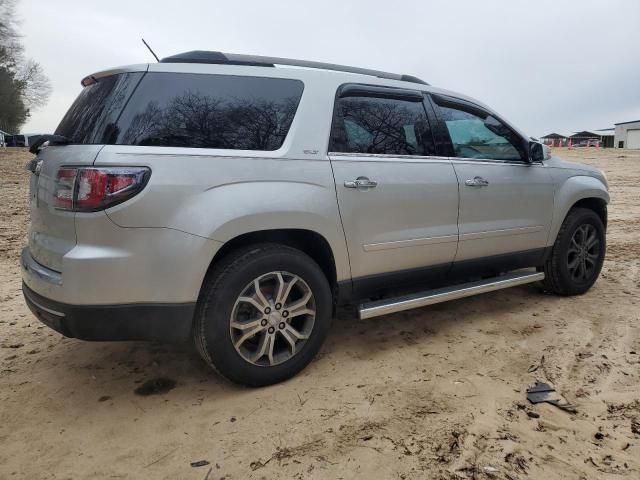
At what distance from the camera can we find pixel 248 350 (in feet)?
9.25

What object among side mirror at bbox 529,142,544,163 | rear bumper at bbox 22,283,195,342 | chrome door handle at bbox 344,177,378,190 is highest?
side mirror at bbox 529,142,544,163

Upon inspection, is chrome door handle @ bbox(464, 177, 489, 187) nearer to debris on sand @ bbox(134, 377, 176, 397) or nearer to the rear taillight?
the rear taillight

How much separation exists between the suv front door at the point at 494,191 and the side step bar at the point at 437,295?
132 millimetres

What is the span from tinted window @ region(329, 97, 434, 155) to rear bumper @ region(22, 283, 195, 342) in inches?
53.7

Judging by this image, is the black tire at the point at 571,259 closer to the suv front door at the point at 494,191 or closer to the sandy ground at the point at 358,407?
the suv front door at the point at 494,191

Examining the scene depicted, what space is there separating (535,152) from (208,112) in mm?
2822

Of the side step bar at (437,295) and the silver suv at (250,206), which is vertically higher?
the silver suv at (250,206)

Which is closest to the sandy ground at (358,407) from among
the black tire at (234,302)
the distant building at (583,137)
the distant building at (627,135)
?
the black tire at (234,302)

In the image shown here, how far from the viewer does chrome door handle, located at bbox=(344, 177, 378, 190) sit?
3020 mm

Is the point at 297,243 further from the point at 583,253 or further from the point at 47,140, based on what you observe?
the point at 583,253

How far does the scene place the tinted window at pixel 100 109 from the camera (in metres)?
2.53

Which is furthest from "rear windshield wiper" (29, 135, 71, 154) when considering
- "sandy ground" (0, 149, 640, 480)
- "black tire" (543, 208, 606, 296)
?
"black tire" (543, 208, 606, 296)

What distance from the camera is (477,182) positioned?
3.69 meters

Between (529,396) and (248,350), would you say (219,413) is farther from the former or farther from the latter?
(529,396)
